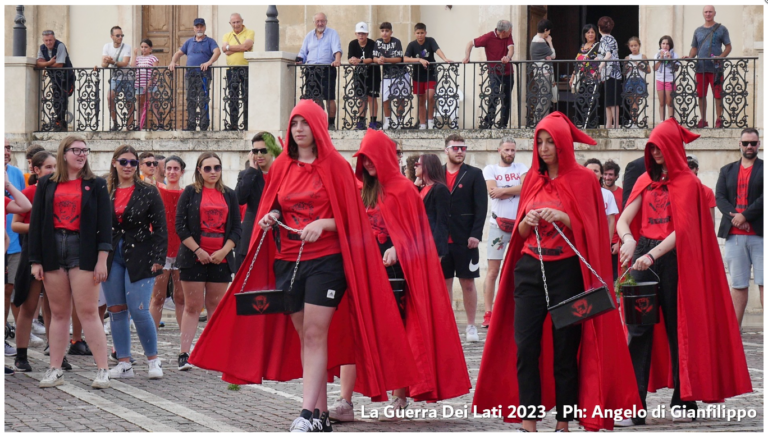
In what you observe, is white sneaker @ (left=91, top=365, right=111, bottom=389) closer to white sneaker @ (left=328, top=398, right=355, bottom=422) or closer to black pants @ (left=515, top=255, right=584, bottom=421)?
white sneaker @ (left=328, top=398, right=355, bottom=422)

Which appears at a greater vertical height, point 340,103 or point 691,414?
point 340,103

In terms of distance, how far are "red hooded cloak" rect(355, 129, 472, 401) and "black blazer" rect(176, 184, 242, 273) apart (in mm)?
2840

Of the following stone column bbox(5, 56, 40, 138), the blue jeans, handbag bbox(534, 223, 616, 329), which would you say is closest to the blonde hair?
the blue jeans

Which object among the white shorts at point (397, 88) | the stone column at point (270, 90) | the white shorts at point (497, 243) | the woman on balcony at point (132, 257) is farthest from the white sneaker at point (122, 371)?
the white shorts at point (397, 88)

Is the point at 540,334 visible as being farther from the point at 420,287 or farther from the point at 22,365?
the point at 22,365

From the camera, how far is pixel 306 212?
23.3 feet

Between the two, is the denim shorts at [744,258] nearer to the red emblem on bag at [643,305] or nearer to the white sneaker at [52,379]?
the red emblem on bag at [643,305]

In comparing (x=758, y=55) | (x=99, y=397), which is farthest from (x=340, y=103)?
(x=99, y=397)

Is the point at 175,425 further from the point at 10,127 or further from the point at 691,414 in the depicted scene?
the point at 10,127

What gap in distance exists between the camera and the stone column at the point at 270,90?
1759 cm

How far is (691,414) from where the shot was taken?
7.73 metres

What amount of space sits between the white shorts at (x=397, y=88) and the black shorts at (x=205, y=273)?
7.39m

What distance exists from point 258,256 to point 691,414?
2943 millimetres

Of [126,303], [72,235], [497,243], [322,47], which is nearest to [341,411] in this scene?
[72,235]
